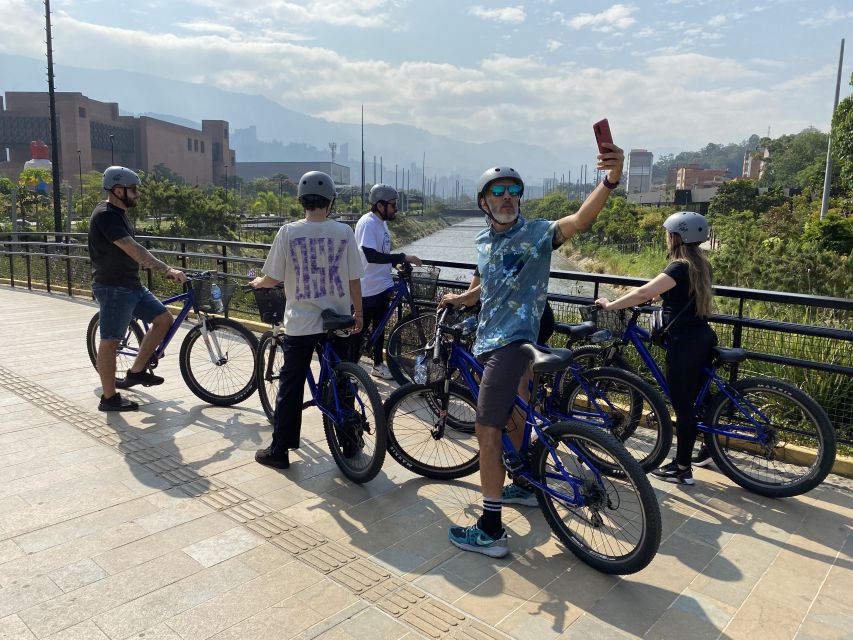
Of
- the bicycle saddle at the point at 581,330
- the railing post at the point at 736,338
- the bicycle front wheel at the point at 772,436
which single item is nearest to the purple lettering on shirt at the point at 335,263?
the bicycle saddle at the point at 581,330

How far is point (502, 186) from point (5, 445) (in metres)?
3.84

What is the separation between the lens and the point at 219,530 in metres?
3.49

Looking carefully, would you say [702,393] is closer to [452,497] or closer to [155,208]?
[452,497]

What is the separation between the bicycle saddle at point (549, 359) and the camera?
3004mm

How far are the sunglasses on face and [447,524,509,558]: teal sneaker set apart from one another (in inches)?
65.1

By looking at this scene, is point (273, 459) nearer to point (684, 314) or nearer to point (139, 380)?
point (139, 380)

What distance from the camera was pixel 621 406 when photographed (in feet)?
14.5

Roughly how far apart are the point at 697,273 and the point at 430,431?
186 cm

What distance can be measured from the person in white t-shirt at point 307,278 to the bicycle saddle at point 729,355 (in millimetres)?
2219

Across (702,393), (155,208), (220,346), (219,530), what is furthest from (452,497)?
(155,208)

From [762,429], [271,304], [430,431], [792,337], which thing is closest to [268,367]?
[271,304]

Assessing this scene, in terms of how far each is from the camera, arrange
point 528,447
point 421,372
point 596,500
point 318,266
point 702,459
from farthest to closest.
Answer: point 702,459 < point 318,266 < point 421,372 < point 528,447 < point 596,500

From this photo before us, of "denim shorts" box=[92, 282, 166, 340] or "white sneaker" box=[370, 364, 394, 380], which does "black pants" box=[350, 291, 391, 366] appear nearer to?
"white sneaker" box=[370, 364, 394, 380]

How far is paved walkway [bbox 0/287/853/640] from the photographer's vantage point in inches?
108
